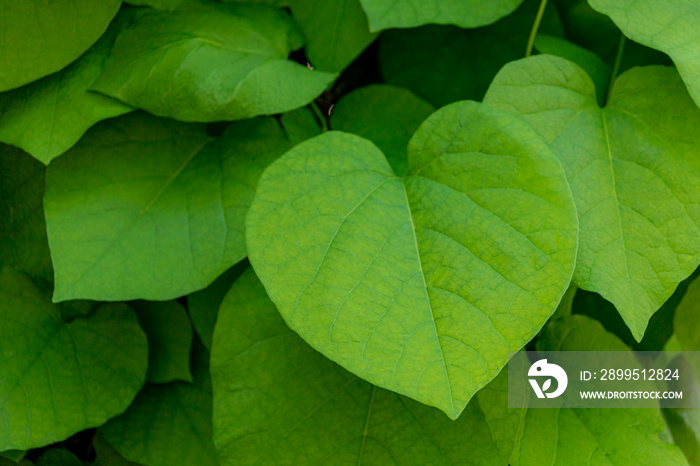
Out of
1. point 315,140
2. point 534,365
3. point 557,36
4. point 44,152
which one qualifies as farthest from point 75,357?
point 557,36

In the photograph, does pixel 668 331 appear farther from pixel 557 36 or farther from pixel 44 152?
pixel 44 152

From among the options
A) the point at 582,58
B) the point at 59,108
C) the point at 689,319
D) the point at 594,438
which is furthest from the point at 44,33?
the point at 689,319

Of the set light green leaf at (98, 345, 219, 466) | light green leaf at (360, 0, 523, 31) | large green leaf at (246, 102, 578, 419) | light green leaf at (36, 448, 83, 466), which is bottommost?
light green leaf at (36, 448, 83, 466)

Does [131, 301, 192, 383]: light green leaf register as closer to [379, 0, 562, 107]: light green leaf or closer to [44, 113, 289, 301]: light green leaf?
[44, 113, 289, 301]: light green leaf

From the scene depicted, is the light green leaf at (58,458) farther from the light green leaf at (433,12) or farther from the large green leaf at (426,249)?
the light green leaf at (433,12)

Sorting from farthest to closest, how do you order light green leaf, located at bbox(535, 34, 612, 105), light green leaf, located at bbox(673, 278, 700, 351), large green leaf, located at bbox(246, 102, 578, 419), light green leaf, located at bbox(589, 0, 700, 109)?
light green leaf, located at bbox(673, 278, 700, 351) → light green leaf, located at bbox(535, 34, 612, 105) → light green leaf, located at bbox(589, 0, 700, 109) → large green leaf, located at bbox(246, 102, 578, 419)

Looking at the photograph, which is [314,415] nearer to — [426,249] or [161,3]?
[426,249]

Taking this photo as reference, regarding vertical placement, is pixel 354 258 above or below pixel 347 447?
above

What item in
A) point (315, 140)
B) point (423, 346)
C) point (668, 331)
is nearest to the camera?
point (423, 346)

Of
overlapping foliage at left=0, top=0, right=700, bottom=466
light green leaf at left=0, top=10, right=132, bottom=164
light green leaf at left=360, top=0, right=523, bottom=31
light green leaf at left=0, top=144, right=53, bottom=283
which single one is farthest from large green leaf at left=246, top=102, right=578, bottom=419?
light green leaf at left=0, top=144, right=53, bottom=283
